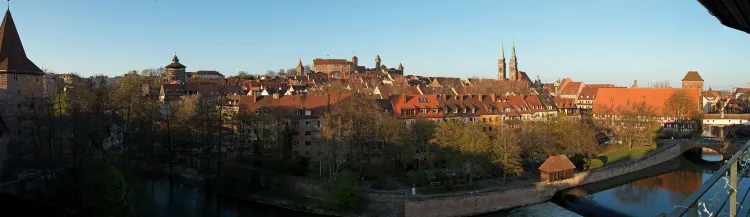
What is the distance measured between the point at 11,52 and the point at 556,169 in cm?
2828

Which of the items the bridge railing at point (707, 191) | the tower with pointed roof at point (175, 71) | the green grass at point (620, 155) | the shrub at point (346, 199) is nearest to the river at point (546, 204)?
the shrub at point (346, 199)

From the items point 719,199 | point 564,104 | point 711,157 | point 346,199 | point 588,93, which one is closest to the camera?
point 719,199

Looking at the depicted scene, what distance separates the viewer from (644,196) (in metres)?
27.1

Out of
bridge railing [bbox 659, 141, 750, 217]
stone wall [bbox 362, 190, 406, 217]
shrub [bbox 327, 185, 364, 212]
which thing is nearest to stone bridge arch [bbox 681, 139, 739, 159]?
stone wall [bbox 362, 190, 406, 217]

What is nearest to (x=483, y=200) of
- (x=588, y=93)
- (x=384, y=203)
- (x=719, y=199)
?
(x=384, y=203)

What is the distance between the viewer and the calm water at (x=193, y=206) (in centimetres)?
2291

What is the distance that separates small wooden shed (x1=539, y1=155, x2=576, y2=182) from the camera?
84.8ft

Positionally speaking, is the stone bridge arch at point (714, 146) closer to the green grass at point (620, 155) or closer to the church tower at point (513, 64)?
the green grass at point (620, 155)

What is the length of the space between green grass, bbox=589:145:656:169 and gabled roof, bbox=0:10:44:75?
31.9 metres

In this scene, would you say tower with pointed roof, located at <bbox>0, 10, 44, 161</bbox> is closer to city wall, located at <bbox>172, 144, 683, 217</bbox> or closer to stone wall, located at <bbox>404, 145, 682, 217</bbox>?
city wall, located at <bbox>172, 144, 683, 217</bbox>

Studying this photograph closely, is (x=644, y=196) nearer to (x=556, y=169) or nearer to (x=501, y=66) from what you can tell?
(x=556, y=169)

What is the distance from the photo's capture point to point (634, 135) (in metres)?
38.5

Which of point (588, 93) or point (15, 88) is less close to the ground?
point (588, 93)

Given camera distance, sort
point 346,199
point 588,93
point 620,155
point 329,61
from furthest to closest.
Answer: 1. point 329,61
2. point 588,93
3. point 620,155
4. point 346,199
